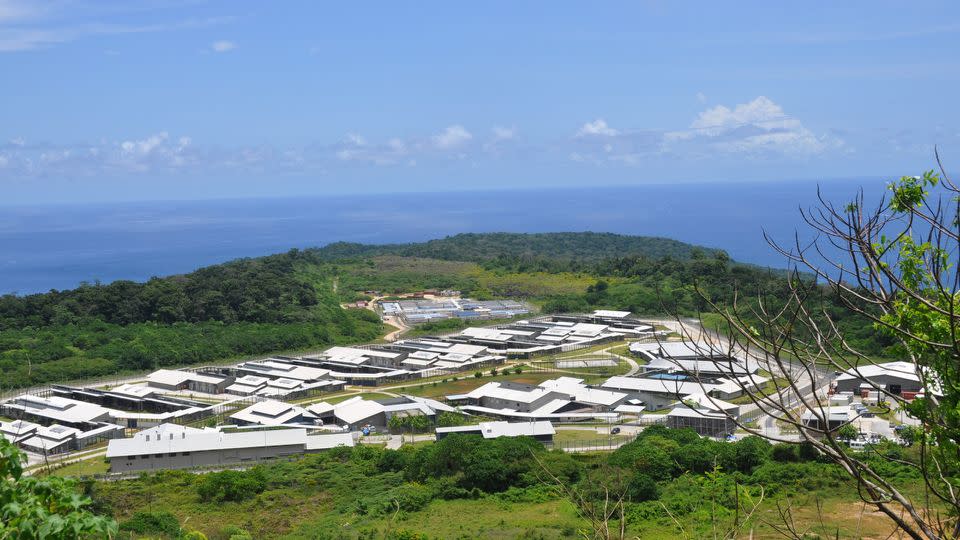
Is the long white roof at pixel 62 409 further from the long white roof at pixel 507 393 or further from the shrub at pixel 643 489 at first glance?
the shrub at pixel 643 489

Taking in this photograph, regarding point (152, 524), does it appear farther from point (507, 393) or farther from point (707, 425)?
point (707, 425)

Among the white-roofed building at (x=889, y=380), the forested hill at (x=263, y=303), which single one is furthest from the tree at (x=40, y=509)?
the white-roofed building at (x=889, y=380)

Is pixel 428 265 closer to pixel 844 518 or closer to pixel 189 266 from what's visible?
pixel 189 266

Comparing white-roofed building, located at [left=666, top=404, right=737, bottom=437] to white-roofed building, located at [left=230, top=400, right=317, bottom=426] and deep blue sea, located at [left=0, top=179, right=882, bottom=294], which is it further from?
deep blue sea, located at [left=0, top=179, right=882, bottom=294]

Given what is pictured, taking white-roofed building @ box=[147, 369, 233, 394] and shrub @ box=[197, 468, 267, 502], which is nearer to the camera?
shrub @ box=[197, 468, 267, 502]

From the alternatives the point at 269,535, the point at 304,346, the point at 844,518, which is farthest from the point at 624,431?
the point at 304,346

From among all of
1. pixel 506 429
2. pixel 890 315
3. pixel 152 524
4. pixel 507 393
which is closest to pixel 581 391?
pixel 507 393

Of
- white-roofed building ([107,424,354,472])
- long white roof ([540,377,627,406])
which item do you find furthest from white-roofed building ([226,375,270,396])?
long white roof ([540,377,627,406])
